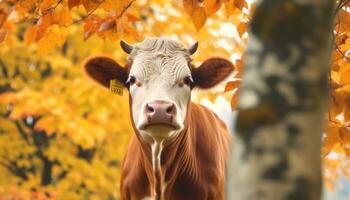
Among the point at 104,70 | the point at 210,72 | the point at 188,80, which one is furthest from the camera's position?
the point at 104,70

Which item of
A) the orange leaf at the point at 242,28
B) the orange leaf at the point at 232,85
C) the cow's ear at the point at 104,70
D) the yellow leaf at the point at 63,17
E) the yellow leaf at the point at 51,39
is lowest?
the orange leaf at the point at 232,85

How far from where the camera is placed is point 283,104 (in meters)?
1.55

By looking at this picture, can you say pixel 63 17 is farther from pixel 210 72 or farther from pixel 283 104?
pixel 283 104

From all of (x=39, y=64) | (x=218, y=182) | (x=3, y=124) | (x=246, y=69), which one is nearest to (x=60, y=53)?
(x=39, y=64)

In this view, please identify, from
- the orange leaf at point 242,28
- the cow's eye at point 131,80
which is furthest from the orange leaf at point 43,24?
the orange leaf at point 242,28

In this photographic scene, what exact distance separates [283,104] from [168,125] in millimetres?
2913

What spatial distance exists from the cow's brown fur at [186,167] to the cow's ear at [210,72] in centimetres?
28

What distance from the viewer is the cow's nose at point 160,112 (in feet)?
14.3

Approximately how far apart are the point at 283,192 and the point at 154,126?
9.75 ft

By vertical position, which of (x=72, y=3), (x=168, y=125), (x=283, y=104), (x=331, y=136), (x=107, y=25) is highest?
(x=72, y=3)

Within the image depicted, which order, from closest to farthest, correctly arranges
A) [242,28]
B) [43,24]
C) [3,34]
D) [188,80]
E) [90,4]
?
[90,4], [242,28], [43,24], [3,34], [188,80]

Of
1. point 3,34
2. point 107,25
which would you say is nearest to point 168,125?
point 107,25

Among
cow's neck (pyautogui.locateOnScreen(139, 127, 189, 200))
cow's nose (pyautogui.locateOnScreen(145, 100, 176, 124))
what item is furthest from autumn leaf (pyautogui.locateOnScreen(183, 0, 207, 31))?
cow's neck (pyautogui.locateOnScreen(139, 127, 189, 200))

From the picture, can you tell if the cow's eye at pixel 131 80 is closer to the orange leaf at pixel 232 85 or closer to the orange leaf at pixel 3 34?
the orange leaf at pixel 232 85
